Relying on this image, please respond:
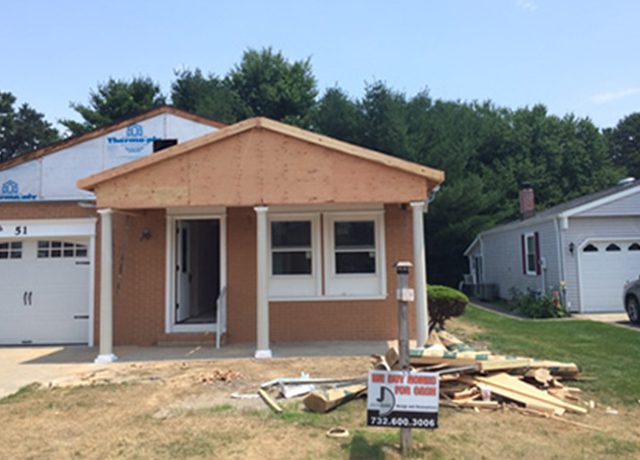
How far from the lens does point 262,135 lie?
28.3 ft

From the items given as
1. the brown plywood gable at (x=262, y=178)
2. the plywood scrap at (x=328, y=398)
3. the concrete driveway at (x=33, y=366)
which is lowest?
the concrete driveway at (x=33, y=366)

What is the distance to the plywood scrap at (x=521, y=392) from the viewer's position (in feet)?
17.4

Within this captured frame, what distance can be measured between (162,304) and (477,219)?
18.4m

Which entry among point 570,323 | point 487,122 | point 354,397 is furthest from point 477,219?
point 354,397

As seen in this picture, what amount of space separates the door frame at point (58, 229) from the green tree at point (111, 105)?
1710 centimetres

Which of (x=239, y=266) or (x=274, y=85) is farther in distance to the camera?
(x=274, y=85)

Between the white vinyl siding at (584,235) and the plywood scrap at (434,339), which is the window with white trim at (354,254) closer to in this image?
the plywood scrap at (434,339)

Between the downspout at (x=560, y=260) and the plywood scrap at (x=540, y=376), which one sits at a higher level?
the downspout at (x=560, y=260)

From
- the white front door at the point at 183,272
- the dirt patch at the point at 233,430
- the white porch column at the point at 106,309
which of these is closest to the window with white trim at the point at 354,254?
the white front door at the point at 183,272

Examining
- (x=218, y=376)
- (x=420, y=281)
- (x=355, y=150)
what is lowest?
(x=218, y=376)

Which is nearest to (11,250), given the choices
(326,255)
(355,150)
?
(326,255)

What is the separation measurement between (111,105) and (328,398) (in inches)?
1023

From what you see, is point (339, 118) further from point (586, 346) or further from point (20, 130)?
point (20, 130)

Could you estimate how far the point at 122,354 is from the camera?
9.10 metres
